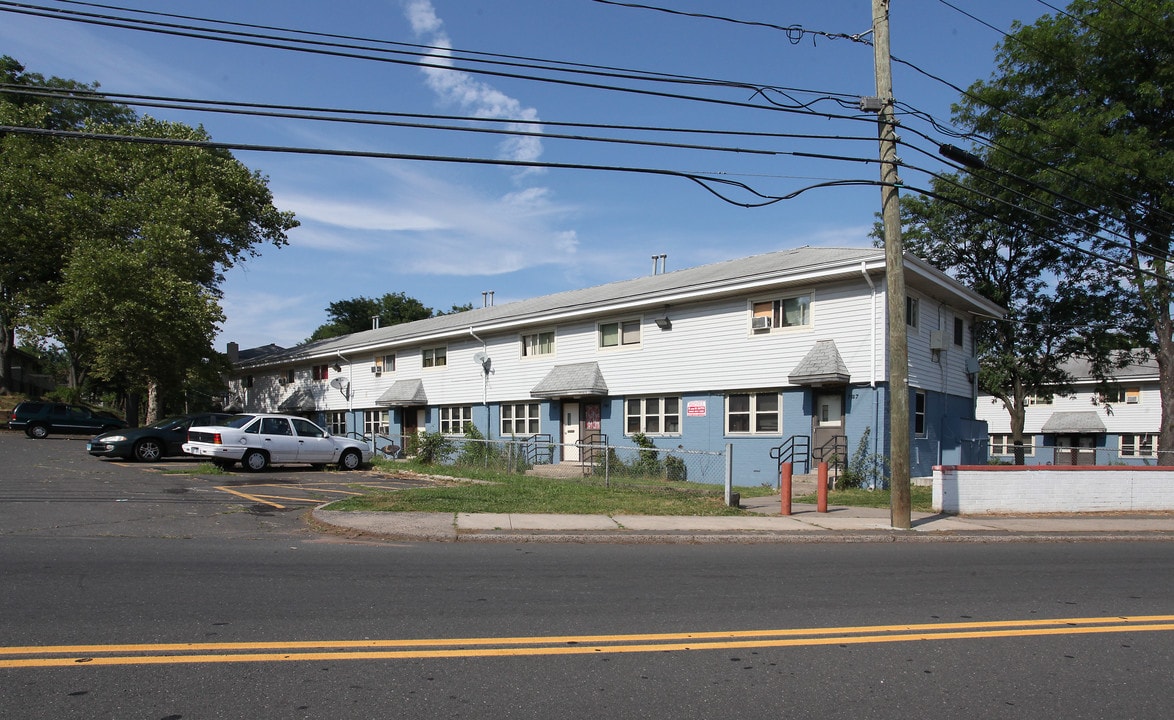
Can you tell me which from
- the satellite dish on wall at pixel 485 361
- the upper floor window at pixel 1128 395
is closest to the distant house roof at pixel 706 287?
the satellite dish on wall at pixel 485 361

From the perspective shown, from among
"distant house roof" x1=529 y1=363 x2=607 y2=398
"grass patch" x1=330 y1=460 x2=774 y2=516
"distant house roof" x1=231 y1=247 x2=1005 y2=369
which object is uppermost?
"distant house roof" x1=231 y1=247 x2=1005 y2=369

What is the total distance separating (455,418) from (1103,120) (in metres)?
24.2

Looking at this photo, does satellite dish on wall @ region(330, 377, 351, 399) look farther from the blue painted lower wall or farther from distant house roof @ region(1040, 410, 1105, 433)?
distant house roof @ region(1040, 410, 1105, 433)

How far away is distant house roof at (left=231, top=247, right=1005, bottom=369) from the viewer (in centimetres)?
1894

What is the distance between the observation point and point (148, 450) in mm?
22047

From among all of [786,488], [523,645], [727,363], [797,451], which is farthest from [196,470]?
[523,645]

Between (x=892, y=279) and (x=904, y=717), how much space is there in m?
9.12

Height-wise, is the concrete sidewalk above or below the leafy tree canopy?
below

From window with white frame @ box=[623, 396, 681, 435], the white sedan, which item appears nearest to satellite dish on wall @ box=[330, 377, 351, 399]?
the white sedan

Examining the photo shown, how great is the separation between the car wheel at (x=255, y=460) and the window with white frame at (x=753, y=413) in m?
12.5

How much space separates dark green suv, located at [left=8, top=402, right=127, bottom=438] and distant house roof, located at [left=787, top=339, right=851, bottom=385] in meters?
27.0

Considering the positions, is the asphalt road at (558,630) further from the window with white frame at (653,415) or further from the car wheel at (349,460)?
the window with white frame at (653,415)

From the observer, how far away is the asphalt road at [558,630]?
4.45m

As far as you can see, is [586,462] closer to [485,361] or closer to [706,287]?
[706,287]
